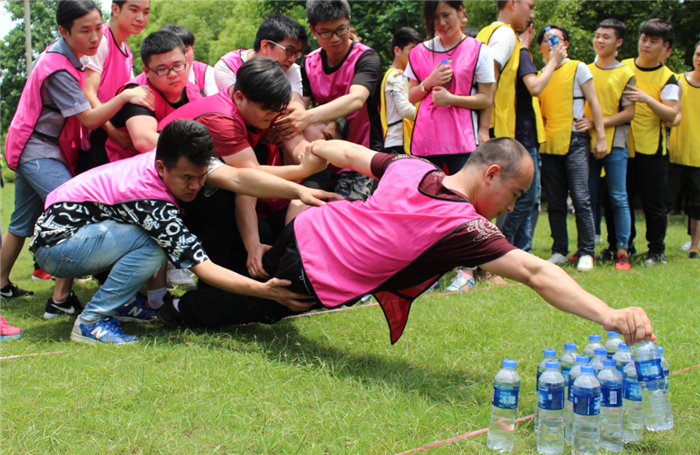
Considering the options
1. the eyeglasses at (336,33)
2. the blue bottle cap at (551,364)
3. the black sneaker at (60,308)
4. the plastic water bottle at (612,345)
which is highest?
the eyeglasses at (336,33)

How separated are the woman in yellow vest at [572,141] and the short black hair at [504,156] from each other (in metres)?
3.50

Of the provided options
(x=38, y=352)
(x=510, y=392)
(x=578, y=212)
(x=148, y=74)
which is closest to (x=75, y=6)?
(x=148, y=74)

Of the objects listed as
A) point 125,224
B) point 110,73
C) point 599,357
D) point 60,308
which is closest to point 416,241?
point 599,357

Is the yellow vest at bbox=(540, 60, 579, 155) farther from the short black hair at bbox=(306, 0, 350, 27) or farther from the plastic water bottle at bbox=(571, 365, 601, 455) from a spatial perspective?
the plastic water bottle at bbox=(571, 365, 601, 455)

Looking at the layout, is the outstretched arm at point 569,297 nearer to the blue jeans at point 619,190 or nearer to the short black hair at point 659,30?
the blue jeans at point 619,190

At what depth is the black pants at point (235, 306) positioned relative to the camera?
3.72m

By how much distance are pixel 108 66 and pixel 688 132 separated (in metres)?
6.71

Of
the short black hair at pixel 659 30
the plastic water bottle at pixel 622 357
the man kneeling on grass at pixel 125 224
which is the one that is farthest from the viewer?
the short black hair at pixel 659 30

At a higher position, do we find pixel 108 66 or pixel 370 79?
pixel 108 66

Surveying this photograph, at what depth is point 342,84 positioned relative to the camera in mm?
4941

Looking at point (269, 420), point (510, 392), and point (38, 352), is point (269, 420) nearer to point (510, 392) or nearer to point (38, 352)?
point (510, 392)

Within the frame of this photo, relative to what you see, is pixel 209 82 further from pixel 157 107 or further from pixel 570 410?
pixel 570 410

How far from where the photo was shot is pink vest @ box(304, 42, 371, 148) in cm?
490

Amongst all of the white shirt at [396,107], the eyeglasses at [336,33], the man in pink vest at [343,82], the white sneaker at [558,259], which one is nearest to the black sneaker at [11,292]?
the man in pink vest at [343,82]
